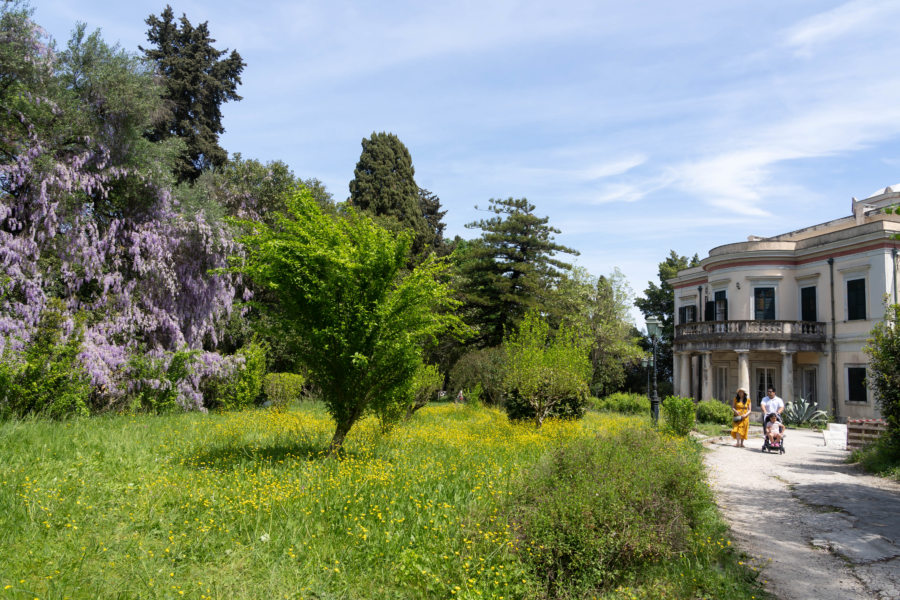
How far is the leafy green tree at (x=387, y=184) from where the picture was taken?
122ft

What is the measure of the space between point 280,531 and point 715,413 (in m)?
21.2

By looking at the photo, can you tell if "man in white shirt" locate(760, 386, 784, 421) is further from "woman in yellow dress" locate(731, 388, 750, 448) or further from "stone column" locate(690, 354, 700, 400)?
"stone column" locate(690, 354, 700, 400)

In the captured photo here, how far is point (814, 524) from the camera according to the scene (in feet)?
24.5

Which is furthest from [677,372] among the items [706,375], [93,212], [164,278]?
[93,212]

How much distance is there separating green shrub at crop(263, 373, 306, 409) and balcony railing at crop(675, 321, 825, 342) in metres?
19.3

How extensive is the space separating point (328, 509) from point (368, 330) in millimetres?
3017

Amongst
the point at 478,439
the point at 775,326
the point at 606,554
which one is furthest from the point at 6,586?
the point at 775,326

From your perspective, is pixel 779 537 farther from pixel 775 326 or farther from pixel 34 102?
pixel 775 326

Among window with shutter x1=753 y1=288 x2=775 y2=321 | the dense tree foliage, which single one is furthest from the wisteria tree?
window with shutter x1=753 y1=288 x2=775 y2=321

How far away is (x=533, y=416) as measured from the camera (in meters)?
15.7

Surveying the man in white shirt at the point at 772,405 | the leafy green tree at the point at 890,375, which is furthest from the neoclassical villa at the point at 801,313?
A: the leafy green tree at the point at 890,375

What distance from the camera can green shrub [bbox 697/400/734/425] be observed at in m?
22.7

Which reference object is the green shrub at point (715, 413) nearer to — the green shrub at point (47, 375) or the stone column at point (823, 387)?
the stone column at point (823, 387)

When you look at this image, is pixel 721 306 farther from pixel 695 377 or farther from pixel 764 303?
pixel 695 377
